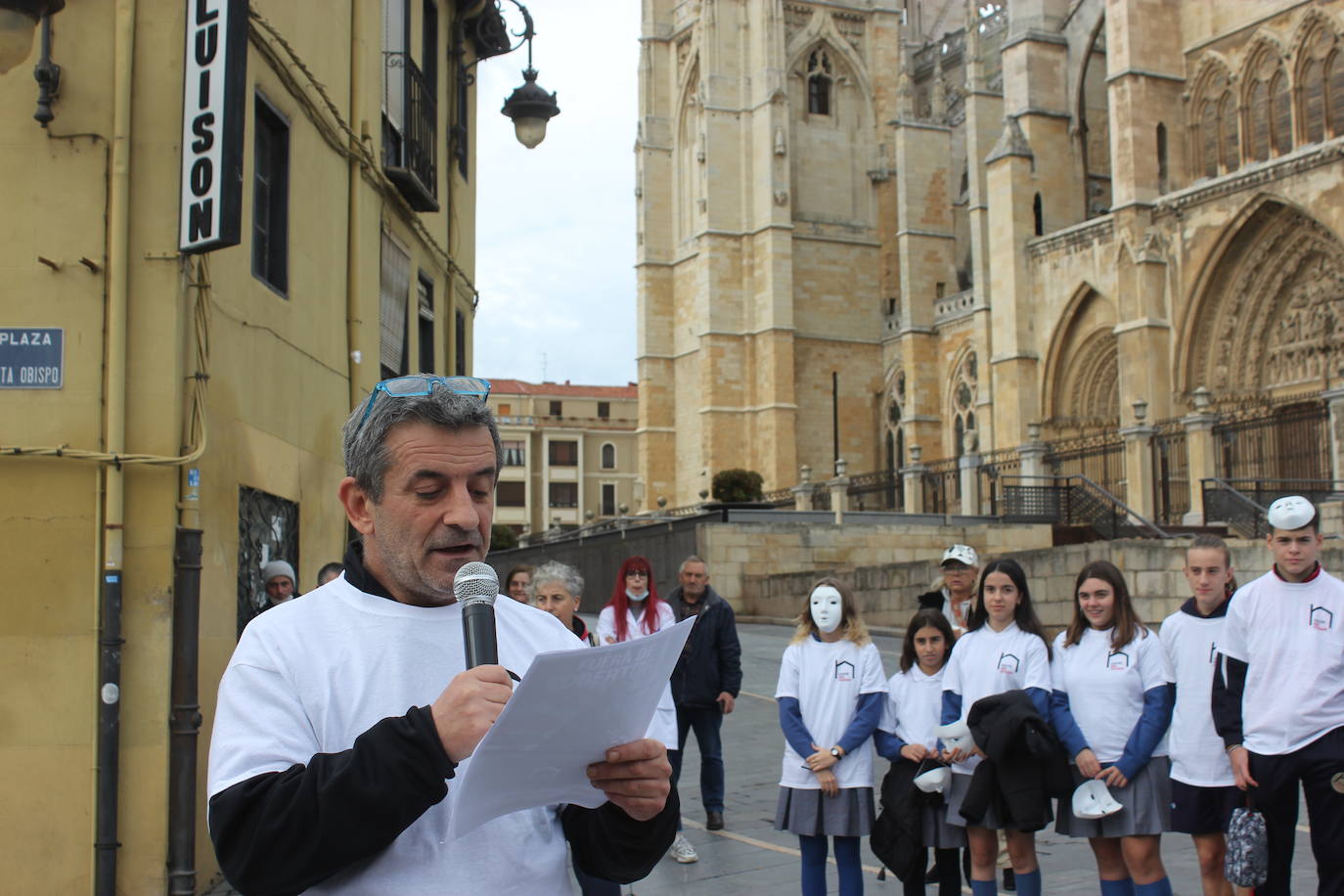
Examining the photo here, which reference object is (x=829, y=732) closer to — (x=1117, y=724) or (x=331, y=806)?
(x=1117, y=724)

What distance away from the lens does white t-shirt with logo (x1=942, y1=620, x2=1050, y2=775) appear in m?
5.67

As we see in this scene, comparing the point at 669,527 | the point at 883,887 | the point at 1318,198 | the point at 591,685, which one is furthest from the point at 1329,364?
the point at 591,685

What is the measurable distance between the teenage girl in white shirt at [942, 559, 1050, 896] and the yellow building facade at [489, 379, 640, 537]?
67.2 meters

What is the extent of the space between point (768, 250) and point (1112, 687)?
123 ft

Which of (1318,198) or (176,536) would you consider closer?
(176,536)

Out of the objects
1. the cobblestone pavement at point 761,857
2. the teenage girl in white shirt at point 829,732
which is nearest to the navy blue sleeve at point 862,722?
the teenage girl in white shirt at point 829,732

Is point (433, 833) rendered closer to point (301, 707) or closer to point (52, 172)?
point (301, 707)

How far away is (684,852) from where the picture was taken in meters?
7.23

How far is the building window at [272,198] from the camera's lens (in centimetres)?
837

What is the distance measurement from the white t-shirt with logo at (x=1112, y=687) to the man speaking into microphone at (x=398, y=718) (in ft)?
12.3

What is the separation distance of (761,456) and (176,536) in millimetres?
36529

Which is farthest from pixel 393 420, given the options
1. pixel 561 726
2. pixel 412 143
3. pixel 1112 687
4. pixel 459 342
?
pixel 459 342

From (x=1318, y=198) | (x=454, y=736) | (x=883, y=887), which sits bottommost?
(x=883, y=887)

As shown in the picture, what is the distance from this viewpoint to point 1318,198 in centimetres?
2591
